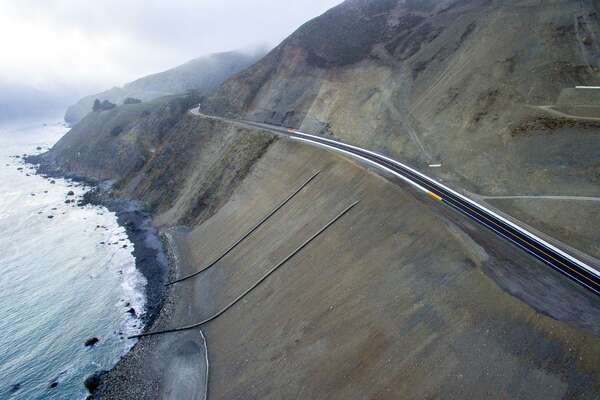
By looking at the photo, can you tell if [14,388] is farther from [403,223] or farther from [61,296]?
[403,223]

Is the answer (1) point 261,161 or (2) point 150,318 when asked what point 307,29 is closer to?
(1) point 261,161

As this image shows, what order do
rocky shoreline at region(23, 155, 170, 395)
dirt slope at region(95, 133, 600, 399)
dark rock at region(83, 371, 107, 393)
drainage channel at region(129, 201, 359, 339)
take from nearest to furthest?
dirt slope at region(95, 133, 600, 399) < dark rock at region(83, 371, 107, 393) < drainage channel at region(129, 201, 359, 339) < rocky shoreline at region(23, 155, 170, 395)

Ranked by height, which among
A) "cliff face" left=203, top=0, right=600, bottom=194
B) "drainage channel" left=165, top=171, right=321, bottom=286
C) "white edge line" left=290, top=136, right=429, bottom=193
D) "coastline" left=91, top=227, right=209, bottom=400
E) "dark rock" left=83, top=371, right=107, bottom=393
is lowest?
"coastline" left=91, top=227, right=209, bottom=400

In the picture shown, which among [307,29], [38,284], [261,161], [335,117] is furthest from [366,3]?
[38,284]

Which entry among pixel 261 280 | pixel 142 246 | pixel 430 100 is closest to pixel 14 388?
pixel 261 280

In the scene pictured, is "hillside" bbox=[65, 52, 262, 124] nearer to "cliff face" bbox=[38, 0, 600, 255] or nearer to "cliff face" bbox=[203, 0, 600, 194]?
"cliff face" bbox=[38, 0, 600, 255]

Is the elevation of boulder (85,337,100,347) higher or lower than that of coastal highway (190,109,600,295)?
lower

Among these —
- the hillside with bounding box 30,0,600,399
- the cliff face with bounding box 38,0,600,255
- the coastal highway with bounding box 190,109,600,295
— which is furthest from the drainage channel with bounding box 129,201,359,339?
the cliff face with bounding box 38,0,600,255
